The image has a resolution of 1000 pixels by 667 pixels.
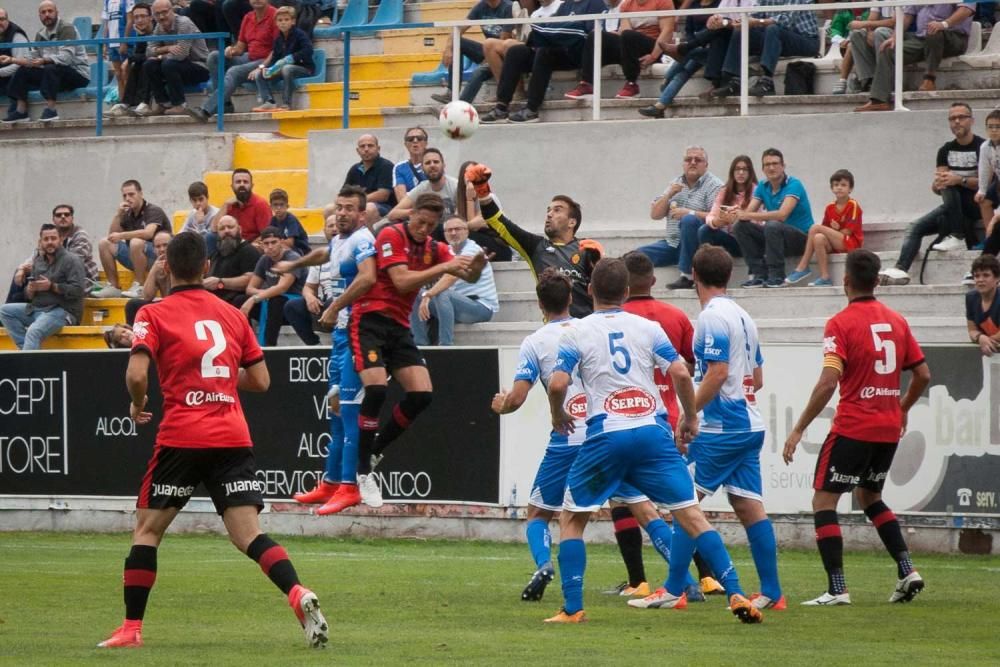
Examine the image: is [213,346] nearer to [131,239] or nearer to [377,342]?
[377,342]

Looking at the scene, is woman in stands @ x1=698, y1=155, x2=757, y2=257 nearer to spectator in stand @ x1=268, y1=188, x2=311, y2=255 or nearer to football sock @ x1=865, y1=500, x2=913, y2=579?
spectator in stand @ x1=268, y1=188, x2=311, y2=255

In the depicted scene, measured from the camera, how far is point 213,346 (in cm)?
873

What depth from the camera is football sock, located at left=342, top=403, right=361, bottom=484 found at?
1473cm

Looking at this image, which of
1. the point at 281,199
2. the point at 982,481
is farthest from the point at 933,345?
the point at 281,199

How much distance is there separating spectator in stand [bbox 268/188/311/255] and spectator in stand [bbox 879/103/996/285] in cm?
652

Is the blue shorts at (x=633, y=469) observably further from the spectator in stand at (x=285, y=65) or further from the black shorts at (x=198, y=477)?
the spectator in stand at (x=285, y=65)

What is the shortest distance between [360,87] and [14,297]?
18.8 ft

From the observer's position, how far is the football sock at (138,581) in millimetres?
8664

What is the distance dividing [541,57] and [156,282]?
17.3 ft

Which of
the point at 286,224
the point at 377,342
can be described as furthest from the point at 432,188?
the point at 377,342

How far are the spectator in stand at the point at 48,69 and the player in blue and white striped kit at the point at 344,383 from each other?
37.4ft

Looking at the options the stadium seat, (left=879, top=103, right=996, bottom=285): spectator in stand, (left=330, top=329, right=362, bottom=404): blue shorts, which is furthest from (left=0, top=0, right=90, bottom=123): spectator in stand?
(left=879, top=103, right=996, bottom=285): spectator in stand

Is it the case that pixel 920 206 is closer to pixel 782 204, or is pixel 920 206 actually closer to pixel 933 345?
pixel 782 204

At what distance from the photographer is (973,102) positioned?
18484 mm
